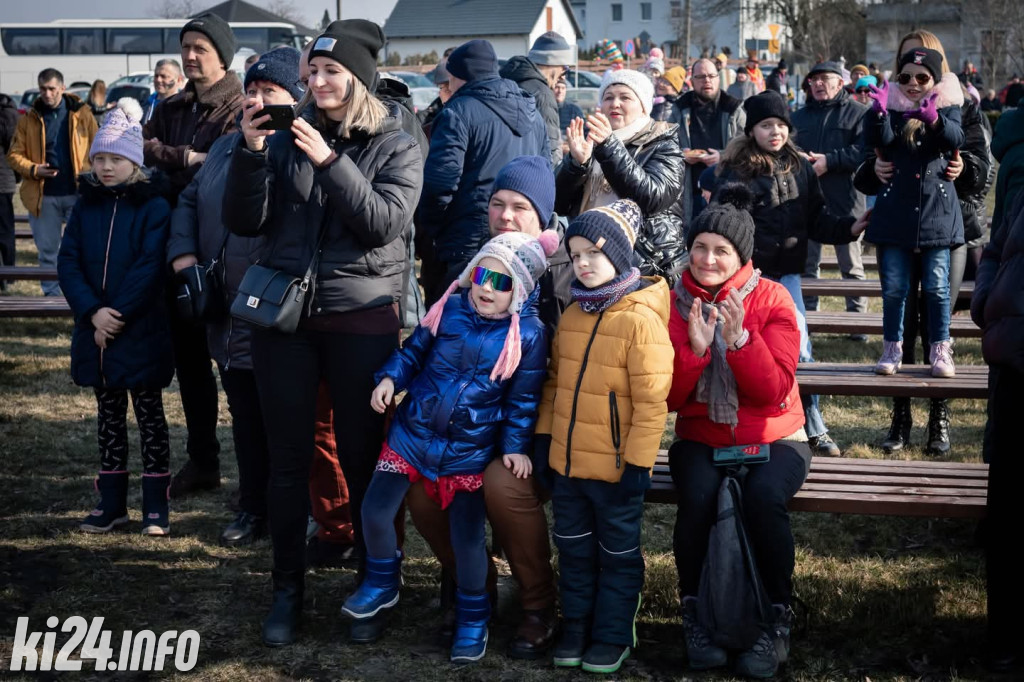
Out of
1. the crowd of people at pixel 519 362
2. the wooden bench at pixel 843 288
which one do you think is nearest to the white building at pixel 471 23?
the wooden bench at pixel 843 288

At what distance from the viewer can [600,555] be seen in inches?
157

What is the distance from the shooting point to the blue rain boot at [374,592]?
417 centimetres

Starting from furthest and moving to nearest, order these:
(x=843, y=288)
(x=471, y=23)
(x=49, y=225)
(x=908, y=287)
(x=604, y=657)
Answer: (x=471, y=23)
(x=49, y=225)
(x=843, y=288)
(x=908, y=287)
(x=604, y=657)

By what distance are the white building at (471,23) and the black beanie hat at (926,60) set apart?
6126cm

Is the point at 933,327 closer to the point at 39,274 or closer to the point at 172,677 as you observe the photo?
the point at 172,677

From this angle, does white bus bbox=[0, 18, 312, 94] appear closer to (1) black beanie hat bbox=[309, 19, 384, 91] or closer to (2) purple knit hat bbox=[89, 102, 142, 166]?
(2) purple knit hat bbox=[89, 102, 142, 166]

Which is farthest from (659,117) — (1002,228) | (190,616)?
(190,616)

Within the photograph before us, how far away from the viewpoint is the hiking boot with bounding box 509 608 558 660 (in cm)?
404

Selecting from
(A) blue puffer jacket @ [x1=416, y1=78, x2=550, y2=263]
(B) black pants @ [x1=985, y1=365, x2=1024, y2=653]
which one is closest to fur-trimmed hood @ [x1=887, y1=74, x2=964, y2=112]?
(A) blue puffer jacket @ [x1=416, y1=78, x2=550, y2=263]

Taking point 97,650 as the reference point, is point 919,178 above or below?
above

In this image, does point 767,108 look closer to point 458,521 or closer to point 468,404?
point 468,404

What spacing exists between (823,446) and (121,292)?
3.77 metres

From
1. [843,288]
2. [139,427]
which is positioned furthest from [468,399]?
[843,288]

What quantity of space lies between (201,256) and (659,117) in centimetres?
592
